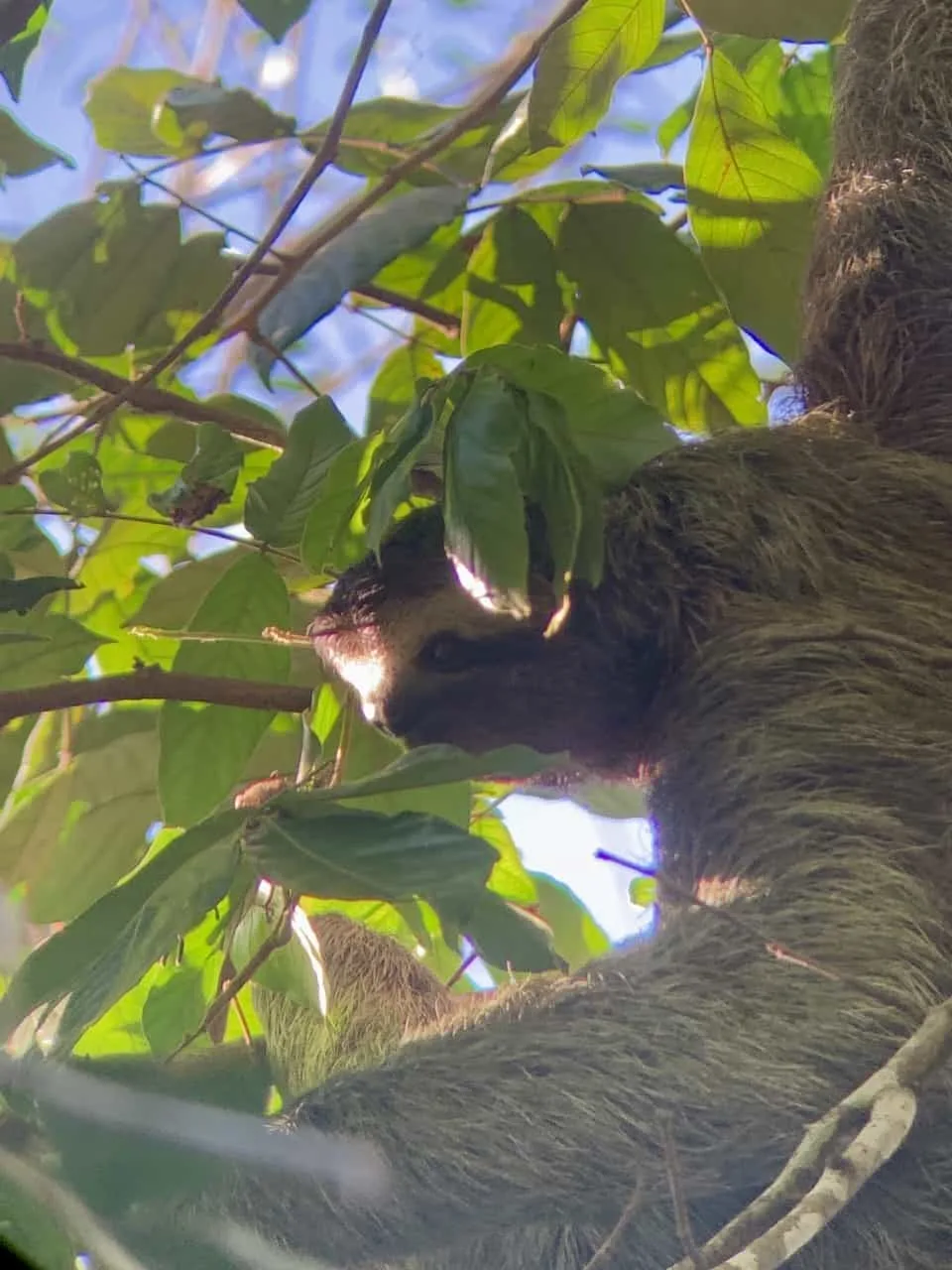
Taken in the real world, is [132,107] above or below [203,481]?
above

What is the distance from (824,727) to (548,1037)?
0.87m

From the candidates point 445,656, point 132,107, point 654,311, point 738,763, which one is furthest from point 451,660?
point 132,107

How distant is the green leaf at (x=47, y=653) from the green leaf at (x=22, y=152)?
41.1 inches

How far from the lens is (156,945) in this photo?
71.5 inches

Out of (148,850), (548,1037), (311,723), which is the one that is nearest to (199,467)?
(311,723)

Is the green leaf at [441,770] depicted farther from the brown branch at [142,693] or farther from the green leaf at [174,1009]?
the green leaf at [174,1009]

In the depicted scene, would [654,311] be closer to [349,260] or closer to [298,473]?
[349,260]

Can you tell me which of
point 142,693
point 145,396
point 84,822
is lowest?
point 84,822

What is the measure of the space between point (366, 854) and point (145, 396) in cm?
184

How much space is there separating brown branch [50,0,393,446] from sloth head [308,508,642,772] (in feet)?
2.05

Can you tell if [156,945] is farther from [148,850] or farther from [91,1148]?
[148,850]

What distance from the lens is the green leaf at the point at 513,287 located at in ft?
11.7

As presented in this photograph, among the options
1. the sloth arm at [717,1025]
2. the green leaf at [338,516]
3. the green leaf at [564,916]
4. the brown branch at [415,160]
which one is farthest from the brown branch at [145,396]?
the green leaf at [564,916]

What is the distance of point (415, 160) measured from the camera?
10.8ft
